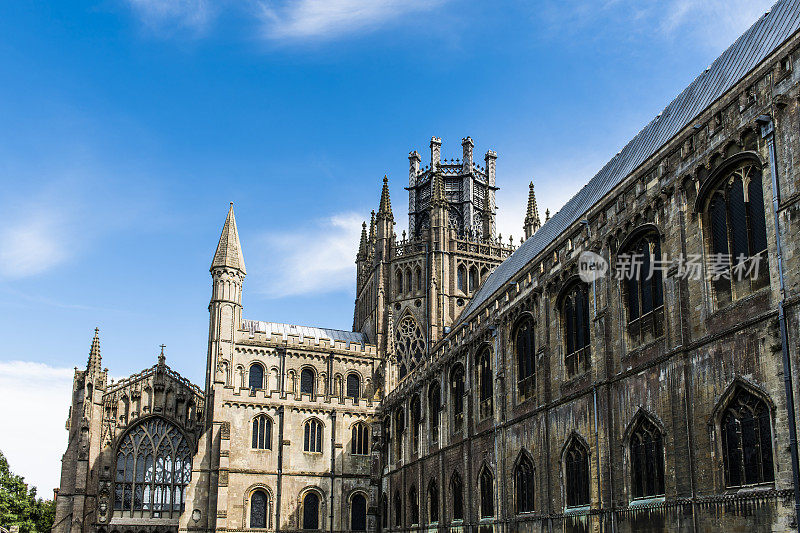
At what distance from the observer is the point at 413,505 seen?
47.7 m

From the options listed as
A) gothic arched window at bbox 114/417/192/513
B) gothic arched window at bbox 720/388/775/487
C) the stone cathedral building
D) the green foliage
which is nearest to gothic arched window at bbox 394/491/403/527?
the stone cathedral building

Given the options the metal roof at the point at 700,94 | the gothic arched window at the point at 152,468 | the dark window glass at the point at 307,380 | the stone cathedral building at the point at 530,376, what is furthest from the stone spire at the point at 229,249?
the metal roof at the point at 700,94

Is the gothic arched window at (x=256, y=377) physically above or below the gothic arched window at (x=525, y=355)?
above

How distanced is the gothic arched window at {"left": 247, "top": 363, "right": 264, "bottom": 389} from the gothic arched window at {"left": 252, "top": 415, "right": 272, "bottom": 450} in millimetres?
5918

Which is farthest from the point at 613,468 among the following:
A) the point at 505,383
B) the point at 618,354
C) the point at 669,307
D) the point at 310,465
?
the point at 310,465

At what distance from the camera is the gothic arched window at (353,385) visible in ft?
210

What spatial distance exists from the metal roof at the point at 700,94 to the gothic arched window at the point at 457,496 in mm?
13678

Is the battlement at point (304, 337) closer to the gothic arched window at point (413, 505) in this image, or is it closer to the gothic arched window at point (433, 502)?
the gothic arched window at point (413, 505)

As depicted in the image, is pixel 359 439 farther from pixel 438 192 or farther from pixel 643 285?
pixel 643 285

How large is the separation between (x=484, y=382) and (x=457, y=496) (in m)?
6.34

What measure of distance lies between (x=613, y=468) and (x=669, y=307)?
5887 mm

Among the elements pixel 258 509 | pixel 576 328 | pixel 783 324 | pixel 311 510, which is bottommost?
pixel 311 510

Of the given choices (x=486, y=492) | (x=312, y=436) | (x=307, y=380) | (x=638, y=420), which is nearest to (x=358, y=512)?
(x=312, y=436)

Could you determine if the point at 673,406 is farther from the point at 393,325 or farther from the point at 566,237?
the point at 393,325
